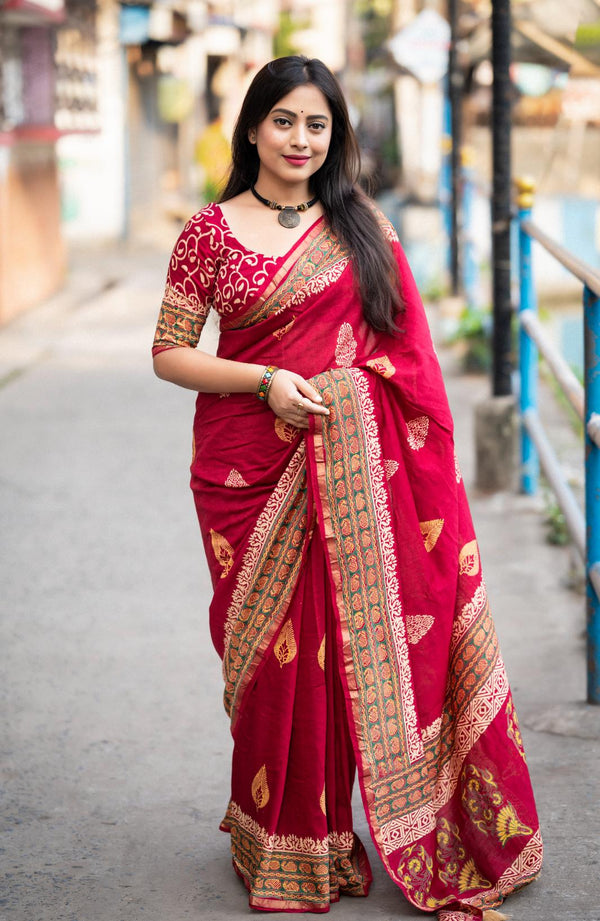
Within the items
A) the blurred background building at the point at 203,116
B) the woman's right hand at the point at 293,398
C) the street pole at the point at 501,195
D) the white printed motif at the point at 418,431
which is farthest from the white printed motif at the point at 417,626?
the street pole at the point at 501,195

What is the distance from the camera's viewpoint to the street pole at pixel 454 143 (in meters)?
11.0

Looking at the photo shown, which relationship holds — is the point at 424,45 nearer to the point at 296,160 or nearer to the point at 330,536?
the point at 296,160

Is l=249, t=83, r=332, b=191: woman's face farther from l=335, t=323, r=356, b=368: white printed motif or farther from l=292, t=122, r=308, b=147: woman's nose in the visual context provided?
l=335, t=323, r=356, b=368: white printed motif

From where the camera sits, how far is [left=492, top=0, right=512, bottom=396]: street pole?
5457 mm

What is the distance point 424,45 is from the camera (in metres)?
12.3

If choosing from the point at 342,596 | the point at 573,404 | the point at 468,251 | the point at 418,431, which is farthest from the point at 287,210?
the point at 468,251

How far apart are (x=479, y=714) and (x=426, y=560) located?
341mm

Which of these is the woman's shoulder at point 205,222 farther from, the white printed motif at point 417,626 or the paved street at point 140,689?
the paved street at point 140,689

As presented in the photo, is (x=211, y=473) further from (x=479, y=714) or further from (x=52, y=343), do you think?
(x=52, y=343)

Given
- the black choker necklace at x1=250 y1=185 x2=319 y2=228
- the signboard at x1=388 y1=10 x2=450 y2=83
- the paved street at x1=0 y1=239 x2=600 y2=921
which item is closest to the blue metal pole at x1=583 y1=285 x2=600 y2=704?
the paved street at x1=0 y1=239 x2=600 y2=921

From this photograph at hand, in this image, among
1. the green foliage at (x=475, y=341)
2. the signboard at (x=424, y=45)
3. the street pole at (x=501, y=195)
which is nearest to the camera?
the street pole at (x=501, y=195)

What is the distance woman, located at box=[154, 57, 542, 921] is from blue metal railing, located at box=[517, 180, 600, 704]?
76 centimetres

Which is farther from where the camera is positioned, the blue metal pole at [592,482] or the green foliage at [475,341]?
the green foliage at [475,341]

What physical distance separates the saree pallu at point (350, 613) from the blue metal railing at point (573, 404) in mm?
767
